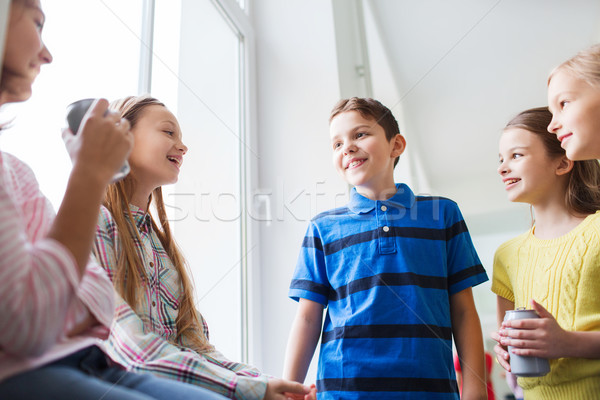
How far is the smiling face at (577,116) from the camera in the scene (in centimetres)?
91

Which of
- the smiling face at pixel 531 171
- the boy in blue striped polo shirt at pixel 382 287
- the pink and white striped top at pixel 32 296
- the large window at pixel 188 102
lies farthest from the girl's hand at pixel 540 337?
the large window at pixel 188 102

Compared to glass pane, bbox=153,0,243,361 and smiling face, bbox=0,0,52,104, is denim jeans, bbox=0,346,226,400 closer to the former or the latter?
smiling face, bbox=0,0,52,104

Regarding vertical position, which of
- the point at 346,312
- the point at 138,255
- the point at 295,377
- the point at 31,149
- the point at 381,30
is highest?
the point at 381,30

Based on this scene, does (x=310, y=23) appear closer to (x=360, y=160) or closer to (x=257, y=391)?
(x=360, y=160)

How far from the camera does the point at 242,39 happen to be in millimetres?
1772

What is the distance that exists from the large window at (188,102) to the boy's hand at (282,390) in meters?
0.56

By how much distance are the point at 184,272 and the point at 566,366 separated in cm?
78

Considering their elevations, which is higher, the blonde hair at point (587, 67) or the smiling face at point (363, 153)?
the blonde hair at point (587, 67)

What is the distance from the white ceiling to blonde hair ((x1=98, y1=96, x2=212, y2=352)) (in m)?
1.35

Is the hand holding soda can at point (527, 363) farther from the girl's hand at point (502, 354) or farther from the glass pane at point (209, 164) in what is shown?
the glass pane at point (209, 164)

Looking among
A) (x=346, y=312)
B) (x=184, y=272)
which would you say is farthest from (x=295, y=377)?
(x=184, y=272)

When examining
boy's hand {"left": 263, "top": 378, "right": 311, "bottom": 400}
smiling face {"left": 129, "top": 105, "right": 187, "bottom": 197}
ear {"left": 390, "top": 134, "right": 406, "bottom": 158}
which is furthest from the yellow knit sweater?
smiling face {"left": 129, "top": 105, "right": 187, "bottom": 197}

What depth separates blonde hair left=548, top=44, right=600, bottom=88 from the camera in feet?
3.03

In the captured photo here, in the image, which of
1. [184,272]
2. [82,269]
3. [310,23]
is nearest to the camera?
[82,269]
